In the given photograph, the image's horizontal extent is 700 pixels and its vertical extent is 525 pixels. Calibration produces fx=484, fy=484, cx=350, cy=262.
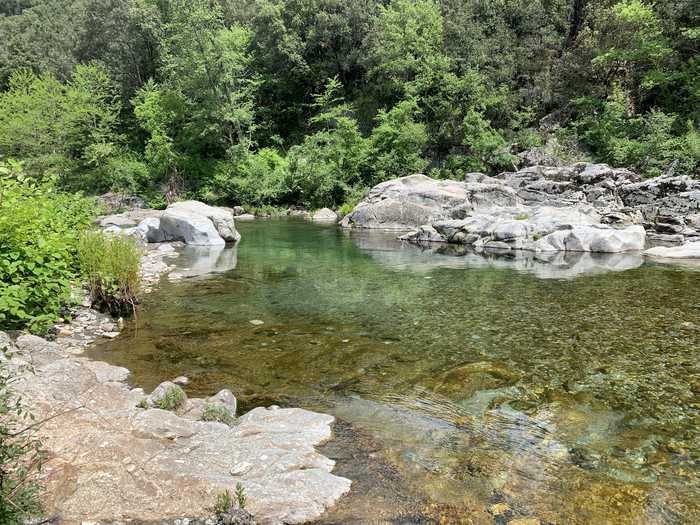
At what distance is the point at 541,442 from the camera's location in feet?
18.8

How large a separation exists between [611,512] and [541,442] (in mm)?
1282

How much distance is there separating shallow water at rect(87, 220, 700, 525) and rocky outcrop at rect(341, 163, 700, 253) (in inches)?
260

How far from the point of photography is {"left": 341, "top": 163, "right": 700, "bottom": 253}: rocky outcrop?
22.2 metres

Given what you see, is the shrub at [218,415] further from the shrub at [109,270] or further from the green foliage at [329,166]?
the green foliage at [329,166]

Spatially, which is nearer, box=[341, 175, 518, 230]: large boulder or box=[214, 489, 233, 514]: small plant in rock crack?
box=[214, 489, 233, 514]: small plant in rock crack

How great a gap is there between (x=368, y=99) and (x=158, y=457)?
47.1 meters

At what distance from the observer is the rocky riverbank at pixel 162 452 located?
161 inches

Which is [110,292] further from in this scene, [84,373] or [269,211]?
[269,211]

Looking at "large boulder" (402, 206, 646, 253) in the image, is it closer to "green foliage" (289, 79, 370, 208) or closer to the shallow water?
the shallow water

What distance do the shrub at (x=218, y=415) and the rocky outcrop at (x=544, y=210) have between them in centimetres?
1870

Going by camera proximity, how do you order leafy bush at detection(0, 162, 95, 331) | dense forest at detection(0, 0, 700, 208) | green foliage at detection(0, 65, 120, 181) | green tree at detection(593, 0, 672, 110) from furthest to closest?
green foliage at detection(0, 65, 120, 181)
dense forest at detection(0, 0, 700, 208)
green tree at detection(593, 0, 672, 110)
leafy bush at detection(0, 162, 95, 331)

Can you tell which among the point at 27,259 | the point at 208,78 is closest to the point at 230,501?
the point at 27,259

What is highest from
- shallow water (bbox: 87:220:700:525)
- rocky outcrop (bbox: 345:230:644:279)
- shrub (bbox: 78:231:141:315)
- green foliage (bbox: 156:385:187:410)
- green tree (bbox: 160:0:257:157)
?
green tree (bbox: 160:0:257:157)

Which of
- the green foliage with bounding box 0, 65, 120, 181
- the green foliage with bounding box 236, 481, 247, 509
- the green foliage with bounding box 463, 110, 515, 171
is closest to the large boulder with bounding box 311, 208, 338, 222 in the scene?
the green foliage with bounding box 463, 110, 515, 171
